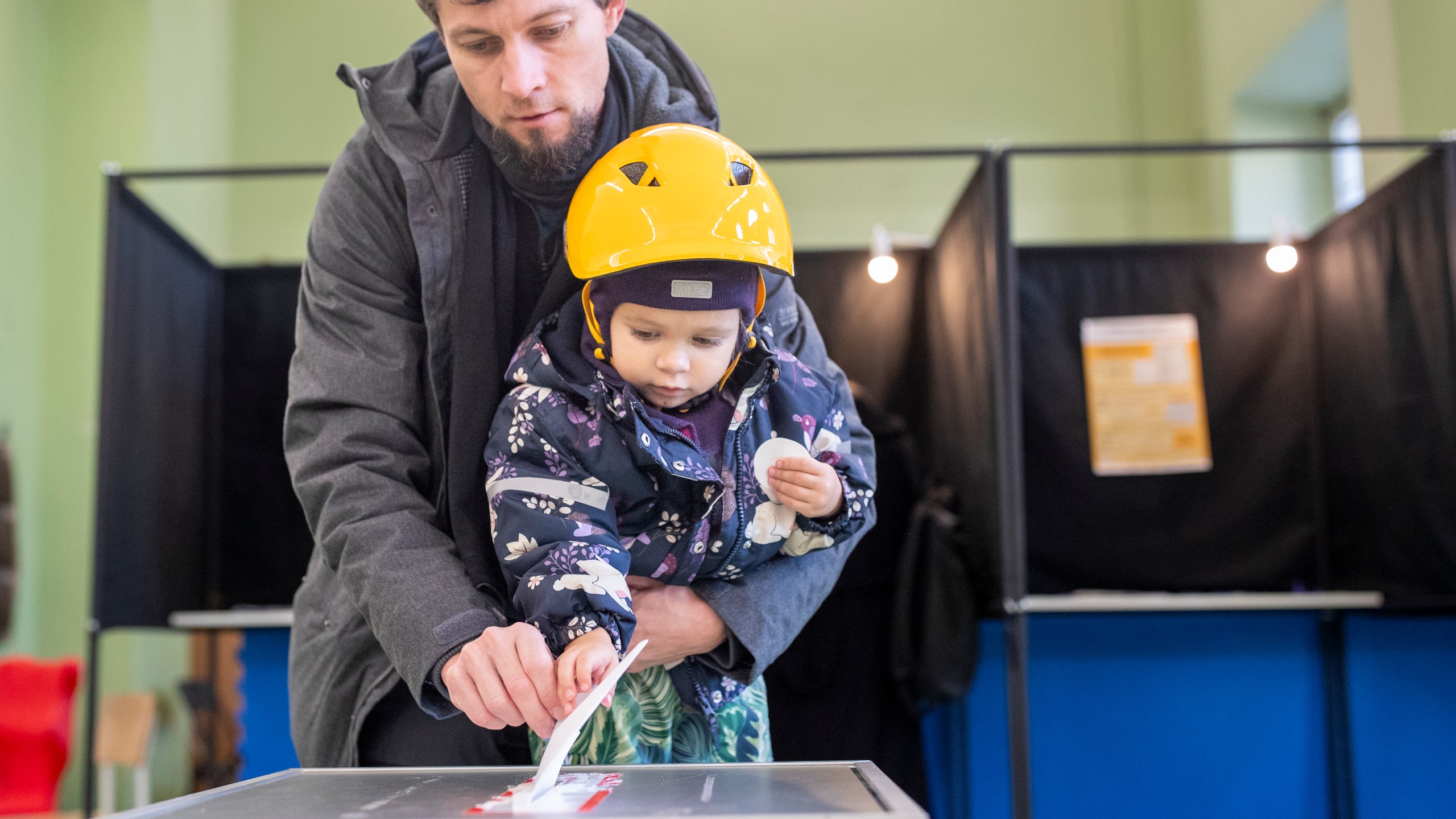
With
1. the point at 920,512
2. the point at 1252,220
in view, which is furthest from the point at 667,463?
the point at 1252,220

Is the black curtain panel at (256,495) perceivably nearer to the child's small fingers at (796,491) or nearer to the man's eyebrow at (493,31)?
the man's eyebrow at (493,31)

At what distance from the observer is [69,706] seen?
3.56 meters

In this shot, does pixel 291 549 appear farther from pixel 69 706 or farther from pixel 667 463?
pixel 667 463

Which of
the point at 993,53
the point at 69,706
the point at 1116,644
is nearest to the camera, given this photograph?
the point at 993,53

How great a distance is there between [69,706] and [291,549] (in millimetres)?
1170

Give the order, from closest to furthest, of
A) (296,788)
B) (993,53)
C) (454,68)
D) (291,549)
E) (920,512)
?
(296,788) → (454,68) → (993,53) → (920,512) → (291,549)

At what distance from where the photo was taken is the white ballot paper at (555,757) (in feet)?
2.43

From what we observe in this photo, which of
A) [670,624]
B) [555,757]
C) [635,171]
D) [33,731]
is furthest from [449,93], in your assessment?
[33,731]

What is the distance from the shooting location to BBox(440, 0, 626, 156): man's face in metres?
1.00

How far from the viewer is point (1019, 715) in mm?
2174

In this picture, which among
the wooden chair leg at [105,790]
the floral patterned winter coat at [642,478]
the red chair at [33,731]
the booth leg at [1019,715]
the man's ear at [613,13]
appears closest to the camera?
the floral patterned winter coat at [642,478]

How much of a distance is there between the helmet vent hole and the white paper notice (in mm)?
2528

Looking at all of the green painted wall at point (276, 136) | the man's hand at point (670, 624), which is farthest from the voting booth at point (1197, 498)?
the man's hand at point (670, 624)

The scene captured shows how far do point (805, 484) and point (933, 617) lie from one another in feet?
5.78
